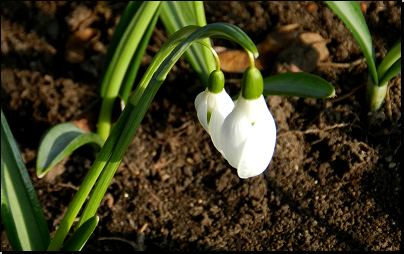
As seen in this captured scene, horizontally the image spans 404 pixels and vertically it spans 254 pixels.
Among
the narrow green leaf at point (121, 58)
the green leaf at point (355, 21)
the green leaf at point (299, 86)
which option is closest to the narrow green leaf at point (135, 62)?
the narrow green leaf at point (121, 58)

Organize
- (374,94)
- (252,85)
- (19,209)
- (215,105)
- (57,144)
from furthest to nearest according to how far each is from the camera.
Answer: (374,94), (57,144), (19,209), (215,105), (252,85)

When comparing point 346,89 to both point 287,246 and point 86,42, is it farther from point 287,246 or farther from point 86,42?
point 86,42

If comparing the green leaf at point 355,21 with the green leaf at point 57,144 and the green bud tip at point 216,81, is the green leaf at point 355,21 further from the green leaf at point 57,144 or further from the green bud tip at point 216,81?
the green leaf at point 57,144

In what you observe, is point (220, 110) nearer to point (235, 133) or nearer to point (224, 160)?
point (235, 133)

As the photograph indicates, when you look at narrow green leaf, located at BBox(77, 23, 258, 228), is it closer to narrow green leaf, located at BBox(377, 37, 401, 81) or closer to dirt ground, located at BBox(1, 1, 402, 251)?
dirt ground, located at BBox(1, 1, 402, 251)

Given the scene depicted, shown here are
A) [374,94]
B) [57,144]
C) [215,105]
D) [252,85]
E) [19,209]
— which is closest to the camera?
[252,85]

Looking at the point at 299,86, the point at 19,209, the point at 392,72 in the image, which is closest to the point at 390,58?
the point at 392,72
